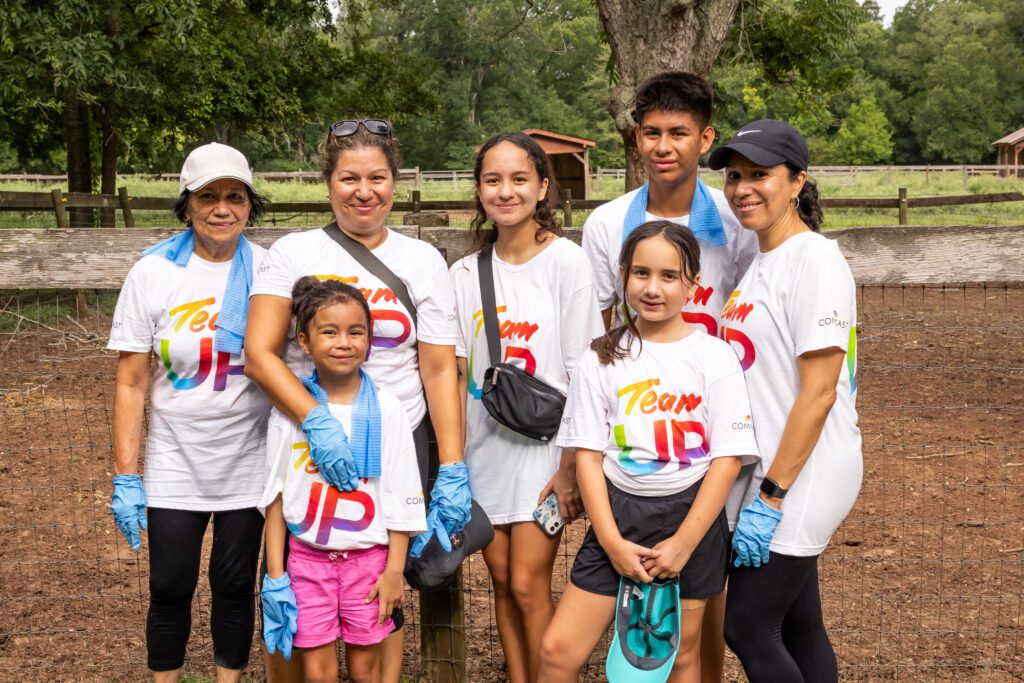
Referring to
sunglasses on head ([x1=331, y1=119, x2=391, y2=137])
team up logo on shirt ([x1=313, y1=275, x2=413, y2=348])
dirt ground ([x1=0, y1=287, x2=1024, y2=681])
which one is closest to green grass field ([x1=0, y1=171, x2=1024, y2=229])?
dirt ground ([x1=0, y1=287, x2=1024, y2=681])

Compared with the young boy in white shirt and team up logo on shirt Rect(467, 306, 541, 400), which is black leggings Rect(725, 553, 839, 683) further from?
team up logo on shirt Rect(467, 306, 541, 400)

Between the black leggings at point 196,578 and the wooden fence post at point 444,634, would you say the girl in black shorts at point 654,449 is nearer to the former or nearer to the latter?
the wooden fence post at point 444,634

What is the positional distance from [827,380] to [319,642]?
5.00ft

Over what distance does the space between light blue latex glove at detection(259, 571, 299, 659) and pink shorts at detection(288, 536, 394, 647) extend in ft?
0.11

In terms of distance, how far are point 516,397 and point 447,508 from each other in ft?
1.23

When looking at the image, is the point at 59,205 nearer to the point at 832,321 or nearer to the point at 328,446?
the point at 328,446

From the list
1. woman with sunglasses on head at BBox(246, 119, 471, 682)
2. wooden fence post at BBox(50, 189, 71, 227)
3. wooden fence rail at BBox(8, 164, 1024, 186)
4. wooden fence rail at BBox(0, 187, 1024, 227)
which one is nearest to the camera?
woman with sunglasses on head at BBox(246, 119, 471, 682)

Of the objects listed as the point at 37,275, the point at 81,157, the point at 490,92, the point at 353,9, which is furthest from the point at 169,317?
the point at 490,92

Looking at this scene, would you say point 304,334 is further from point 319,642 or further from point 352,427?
point 319,642

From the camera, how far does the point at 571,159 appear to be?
3906 centimetres

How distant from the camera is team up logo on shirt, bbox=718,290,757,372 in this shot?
8.44 ft

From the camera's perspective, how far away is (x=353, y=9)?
1789 cm

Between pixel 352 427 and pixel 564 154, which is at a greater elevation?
pixel 564 154

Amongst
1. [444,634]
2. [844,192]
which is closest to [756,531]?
[444,634]
